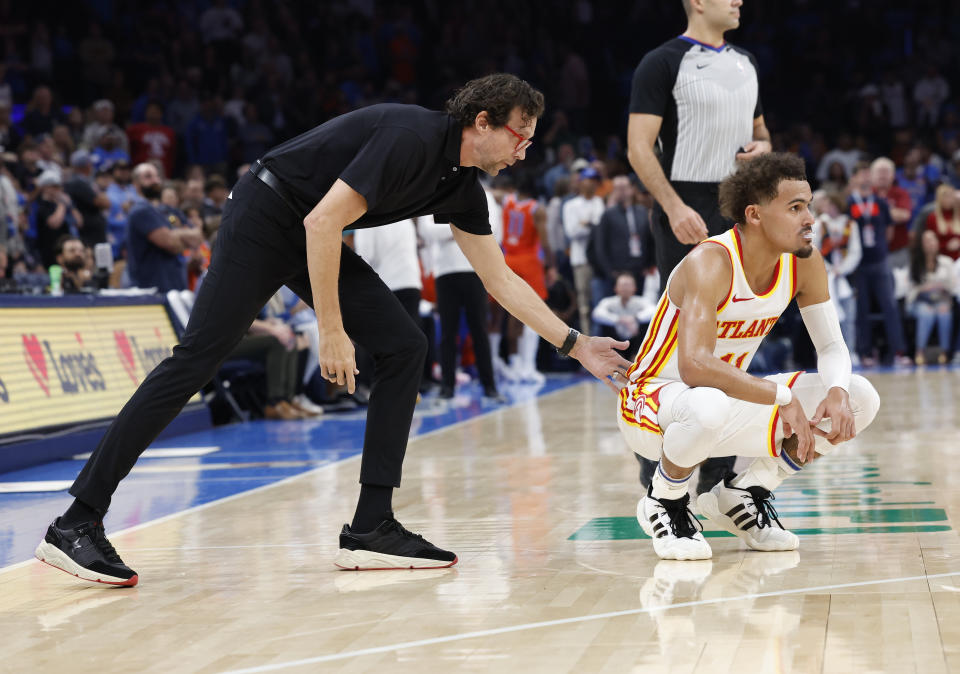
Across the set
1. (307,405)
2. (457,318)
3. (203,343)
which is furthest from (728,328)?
(457,318)

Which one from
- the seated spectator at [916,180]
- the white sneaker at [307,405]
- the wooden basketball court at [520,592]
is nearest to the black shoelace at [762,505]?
the wooden basketball court at [520,592]

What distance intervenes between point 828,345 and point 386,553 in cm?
155

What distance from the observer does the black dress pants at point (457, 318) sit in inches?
434

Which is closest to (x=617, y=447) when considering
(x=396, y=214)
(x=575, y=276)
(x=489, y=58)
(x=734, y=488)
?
(x=734, y=488)

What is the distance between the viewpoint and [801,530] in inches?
181

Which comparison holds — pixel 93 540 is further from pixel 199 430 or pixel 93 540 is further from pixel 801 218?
pixel 199 430

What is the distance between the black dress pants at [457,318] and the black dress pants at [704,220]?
5.69 meters

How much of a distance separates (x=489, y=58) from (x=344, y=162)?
651 inches

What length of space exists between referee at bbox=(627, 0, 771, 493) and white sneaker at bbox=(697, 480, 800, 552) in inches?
→ 33.3

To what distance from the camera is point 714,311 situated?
4.14 meters

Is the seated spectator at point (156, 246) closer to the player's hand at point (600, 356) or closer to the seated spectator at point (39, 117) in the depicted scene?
the seated spectator at point (39, 117)

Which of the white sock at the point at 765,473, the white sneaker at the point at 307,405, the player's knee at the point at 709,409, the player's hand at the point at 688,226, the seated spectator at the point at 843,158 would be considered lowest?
the white sneaker at the point at 307,405

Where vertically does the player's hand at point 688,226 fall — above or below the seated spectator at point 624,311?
above

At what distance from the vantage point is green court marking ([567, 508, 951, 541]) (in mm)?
4508
